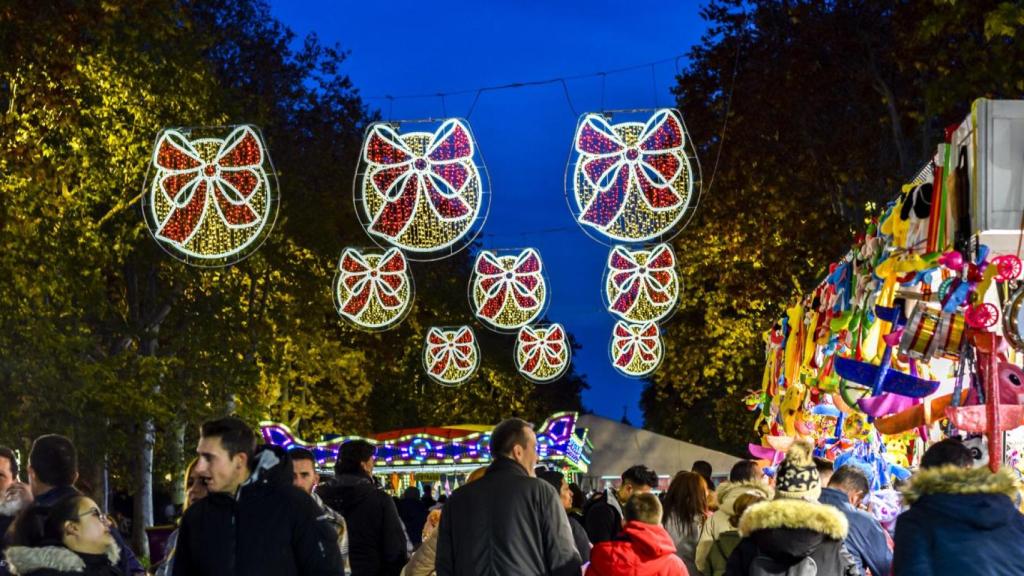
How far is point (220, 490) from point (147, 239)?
26868 mm

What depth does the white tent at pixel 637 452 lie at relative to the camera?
32.5 metres

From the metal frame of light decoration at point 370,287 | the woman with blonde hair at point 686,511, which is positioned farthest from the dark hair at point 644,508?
the metal frame of light decoration at point 370,287

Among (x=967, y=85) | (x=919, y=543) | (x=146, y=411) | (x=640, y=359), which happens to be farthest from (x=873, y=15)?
(x=919, y=543)

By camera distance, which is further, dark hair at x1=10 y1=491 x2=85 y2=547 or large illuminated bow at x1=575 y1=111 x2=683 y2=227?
large illuminated bow at x1=575 y1=111 x2=683 y2=227

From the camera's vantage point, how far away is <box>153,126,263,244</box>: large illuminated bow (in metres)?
17.4

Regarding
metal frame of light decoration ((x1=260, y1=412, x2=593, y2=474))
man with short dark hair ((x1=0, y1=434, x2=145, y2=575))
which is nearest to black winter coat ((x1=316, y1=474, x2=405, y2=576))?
man with short dark hair ((x1=0, y1=434, x2=145, y2=575))

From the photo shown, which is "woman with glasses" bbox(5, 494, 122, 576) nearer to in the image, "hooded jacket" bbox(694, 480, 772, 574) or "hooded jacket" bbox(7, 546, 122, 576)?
"hooded jacket" bbox(7, 546, 122, 576)

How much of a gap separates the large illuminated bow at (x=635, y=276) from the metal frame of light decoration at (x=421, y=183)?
9922 millimetres

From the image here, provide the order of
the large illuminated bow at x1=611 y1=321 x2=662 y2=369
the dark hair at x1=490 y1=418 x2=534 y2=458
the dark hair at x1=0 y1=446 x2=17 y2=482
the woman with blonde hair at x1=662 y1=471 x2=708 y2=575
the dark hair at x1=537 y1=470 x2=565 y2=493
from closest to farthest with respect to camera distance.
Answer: the dark hair at x1=490 y1=418 x2=534 y2=458 < the dark hair at x1=0 y1=446 x2=17 y2=482 < the woman with blonde hair at x1=662 y1=471 x2=708 y2=575 < the dark hair at x1=537 y1=470 x2=565 y2=493 < the large illuminated bow at x1=611 y1=321 x2=662 y2=369

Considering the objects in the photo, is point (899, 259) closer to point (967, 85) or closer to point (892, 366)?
point (892, 366)

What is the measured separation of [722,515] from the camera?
908cm

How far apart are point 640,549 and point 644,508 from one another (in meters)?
0.21

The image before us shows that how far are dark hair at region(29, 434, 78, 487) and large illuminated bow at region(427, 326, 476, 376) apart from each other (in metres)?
29.0

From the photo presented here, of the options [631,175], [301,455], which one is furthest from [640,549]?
[631,175]
